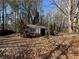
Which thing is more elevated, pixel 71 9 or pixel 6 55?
pixel 71 9

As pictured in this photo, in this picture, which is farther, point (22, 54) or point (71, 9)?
point (71, 9)

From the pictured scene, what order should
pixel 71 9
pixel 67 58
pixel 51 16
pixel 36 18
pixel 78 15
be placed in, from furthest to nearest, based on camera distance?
pixel 51 16, pixel 36 18, pixel 78 15, pixel 71 9, pixel 67 58

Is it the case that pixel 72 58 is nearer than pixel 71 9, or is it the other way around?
pixel 72 58

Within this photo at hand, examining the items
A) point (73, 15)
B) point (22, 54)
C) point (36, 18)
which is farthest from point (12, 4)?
point (22, 54)

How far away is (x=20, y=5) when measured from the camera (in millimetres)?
67812

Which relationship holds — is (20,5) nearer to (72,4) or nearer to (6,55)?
(72,4)

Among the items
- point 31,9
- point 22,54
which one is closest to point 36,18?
point 31,9

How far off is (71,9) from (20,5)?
32003 millimetres

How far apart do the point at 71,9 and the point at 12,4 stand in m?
31.6

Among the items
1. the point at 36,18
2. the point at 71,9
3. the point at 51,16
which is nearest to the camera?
the point at 71,9

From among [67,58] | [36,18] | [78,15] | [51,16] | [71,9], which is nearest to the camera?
[67,58]

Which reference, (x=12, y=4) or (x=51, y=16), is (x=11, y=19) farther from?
(x=51, y=16)

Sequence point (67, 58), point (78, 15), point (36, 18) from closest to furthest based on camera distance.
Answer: point (67, 58), point (78, 15), point (36, 18)

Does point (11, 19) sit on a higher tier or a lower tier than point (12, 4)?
lower
